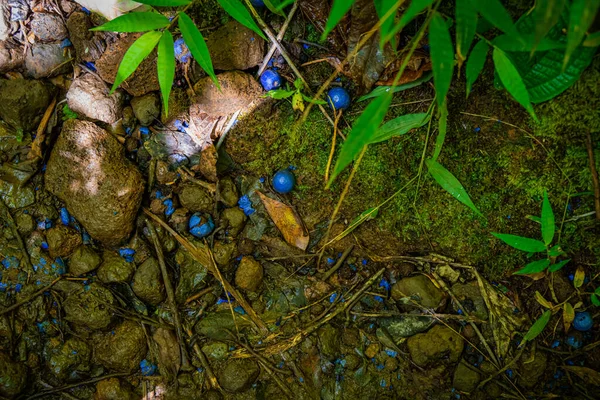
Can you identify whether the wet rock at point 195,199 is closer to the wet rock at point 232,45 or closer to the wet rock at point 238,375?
the wet rock at point 232,45

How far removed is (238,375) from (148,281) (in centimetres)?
76

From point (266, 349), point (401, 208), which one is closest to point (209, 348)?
point (266, 349)

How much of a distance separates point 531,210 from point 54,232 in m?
2.66

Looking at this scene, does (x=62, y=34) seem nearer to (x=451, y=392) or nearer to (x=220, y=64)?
(x=220, y=64)

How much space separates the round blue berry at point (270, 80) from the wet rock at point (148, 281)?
122cm

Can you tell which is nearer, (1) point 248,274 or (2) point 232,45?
(2) point 232,45

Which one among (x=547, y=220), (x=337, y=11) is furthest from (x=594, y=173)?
(x=337, y=11)

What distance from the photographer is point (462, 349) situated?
7.87ft

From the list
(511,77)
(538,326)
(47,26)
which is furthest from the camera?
(47,26)

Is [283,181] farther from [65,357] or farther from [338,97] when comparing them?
[65,357]

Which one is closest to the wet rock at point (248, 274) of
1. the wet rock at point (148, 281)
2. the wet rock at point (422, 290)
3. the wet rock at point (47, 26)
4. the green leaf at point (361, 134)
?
the wet rock at point (148, 281)

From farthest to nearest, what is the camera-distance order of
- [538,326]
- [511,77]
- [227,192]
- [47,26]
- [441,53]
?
[227,192] → [47,26] → [538,326] → [511,77] → [441,53]

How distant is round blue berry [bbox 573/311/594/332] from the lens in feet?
7.41

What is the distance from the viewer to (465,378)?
2375 millimetres
